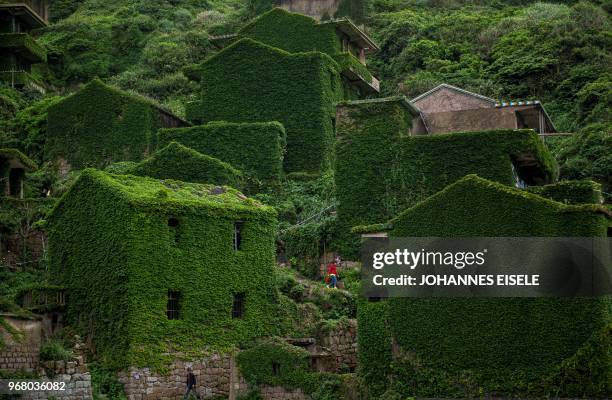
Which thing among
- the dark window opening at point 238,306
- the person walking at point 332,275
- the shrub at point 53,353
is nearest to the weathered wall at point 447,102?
the person walking at point 332,275

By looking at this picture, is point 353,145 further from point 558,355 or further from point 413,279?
point 558,355

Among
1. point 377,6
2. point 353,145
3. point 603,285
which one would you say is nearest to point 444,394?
point 603,285

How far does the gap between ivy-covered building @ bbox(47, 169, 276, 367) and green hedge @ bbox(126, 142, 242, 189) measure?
860 centimetres

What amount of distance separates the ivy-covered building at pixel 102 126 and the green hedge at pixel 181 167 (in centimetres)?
871

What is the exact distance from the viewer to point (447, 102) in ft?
209

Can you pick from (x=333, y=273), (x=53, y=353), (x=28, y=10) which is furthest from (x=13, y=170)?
(x=28, y=10)

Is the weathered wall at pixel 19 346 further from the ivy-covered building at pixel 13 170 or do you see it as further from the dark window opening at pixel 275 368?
the ivy-covered building at pixel 13 170

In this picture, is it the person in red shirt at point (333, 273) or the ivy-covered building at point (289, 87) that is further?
the ivy-covered building at point (289, 87)

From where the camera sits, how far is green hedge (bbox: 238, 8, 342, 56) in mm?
68812

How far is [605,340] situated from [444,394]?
18.1 ft

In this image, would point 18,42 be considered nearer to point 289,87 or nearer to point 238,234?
point 289,87

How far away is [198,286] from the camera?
41.8 metres

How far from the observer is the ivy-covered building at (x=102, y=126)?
63.2 metres

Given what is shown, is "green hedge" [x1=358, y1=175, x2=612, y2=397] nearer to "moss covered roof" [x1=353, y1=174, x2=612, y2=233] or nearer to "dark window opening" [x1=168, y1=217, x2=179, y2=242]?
"moss covered roof" [x1=353, y1=174, x2=612, y2=233]
